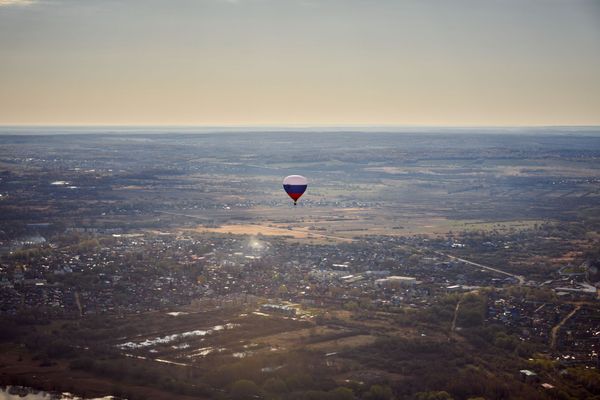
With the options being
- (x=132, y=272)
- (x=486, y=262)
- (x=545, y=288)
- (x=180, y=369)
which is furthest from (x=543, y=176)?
(x=180, y=369)

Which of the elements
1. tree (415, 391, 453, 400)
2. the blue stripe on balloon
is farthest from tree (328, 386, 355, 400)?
the blue stripe on balloon

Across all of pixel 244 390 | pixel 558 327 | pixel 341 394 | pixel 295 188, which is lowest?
pixel 244 390

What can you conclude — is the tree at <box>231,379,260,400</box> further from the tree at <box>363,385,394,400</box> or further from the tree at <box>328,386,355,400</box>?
the tree at <box>363,385,394,400</box>

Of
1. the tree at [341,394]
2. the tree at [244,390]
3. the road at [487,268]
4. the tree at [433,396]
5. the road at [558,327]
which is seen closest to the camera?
the tree at [341,394]

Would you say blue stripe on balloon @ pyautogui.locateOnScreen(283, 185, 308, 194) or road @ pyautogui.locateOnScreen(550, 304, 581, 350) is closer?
road @ pyautogui.locateOnScreen(550, 304, 581, 350)

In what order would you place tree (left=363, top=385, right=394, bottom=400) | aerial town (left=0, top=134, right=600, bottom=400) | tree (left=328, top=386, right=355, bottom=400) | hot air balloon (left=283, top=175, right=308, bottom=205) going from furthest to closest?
hot air balloon (left=283, top=175, right=308, bottom=205), aerial town (left=0, top=134, right=600, bottom=400), tree (left=363, top=385, right=394, bottom=400), tree (left=328, top=386, right=355, bottom=400)

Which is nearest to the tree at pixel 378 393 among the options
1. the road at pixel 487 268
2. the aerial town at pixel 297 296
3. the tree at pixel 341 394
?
the aerial town at pixel 297 296

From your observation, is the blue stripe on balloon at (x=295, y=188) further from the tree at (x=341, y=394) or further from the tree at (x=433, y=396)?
the tree at (x=433, y=396)

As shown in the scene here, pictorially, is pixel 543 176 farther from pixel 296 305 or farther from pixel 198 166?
pixel 296 305

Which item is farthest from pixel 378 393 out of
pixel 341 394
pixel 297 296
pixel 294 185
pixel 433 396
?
pixel 294 185

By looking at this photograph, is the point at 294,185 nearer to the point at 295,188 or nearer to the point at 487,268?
the point at 295,188

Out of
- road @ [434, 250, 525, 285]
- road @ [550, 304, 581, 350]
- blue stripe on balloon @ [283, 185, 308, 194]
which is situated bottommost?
road @ [550, 304, 581, 350]
